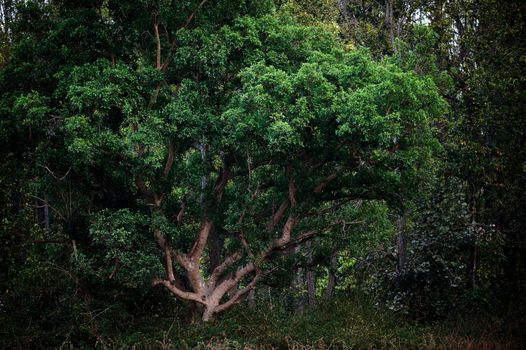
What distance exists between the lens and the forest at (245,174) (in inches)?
658

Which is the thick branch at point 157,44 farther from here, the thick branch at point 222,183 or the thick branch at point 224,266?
the thick branch at point 224,266

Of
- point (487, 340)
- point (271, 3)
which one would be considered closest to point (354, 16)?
point (271, 3)

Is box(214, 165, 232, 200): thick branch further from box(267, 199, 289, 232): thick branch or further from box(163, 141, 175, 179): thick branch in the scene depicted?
box(267, 199, 289, 232): thick branch

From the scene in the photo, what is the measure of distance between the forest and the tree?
0.22 feet

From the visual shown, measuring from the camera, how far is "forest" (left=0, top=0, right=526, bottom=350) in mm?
16703

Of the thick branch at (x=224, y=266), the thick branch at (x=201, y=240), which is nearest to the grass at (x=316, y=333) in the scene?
the thick branch at (x=224, y=266)

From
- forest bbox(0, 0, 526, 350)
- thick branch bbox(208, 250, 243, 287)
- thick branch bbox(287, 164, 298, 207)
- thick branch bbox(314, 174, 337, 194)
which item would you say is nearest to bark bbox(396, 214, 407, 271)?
forest bbox(0, 0, 526, 350)

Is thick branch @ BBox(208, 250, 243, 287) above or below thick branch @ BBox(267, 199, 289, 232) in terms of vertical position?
below

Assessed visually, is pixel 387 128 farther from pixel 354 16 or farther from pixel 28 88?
pixel 354 16

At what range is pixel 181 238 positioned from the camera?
19766 millimetres

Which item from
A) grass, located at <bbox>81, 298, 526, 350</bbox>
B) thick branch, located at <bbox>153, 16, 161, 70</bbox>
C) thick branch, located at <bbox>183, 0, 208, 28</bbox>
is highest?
thick branch, located at <bbox>183, 0, 208, 28</bbox>

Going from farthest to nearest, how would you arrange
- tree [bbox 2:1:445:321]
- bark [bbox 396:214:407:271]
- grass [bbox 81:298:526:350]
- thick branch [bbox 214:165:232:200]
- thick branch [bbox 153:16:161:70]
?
bark [bbox 396:214:407:271]
thick branch [bbox 214:165:232:200]
thick branch [bbox 153:16:161:70]
grass [bbox 81:298:526:350]
tree [bbox 2:1:445:321]

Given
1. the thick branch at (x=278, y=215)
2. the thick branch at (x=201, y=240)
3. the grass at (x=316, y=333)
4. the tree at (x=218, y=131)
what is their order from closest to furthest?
the tree at (x=218, y=131), the grass at (x=316, y=333), the thick branch at (x=278, y=215), the thick branch at (x=201, y=240)

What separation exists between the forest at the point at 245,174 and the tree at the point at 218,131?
7 cm
